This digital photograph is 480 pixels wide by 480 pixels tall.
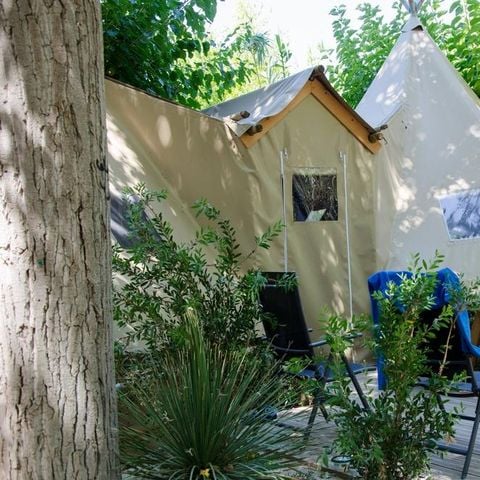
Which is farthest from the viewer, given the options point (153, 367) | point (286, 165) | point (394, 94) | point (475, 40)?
point (475, 40)

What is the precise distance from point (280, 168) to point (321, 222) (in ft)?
2.01

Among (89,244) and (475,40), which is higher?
(475,40)

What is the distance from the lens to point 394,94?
618 cm

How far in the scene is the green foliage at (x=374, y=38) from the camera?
7.65 m

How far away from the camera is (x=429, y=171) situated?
582cm

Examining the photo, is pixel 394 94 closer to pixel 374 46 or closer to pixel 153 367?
pixel 374 46

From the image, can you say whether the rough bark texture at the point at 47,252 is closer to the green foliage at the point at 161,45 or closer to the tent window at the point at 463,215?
the green foliage at the point at 161,45

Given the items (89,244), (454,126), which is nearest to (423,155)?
(454,126)

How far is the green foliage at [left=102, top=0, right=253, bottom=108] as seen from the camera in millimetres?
5516

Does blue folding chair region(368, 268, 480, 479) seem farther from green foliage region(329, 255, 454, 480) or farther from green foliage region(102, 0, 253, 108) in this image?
green foliage region(102, 0, 253, 108)

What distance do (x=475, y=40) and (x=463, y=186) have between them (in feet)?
9.00

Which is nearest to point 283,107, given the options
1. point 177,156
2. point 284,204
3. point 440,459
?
point 284,204

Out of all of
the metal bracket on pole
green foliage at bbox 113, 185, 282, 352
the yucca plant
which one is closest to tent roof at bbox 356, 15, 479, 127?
the metal bracket on pole

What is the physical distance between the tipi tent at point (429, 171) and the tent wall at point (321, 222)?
0.69 feet
